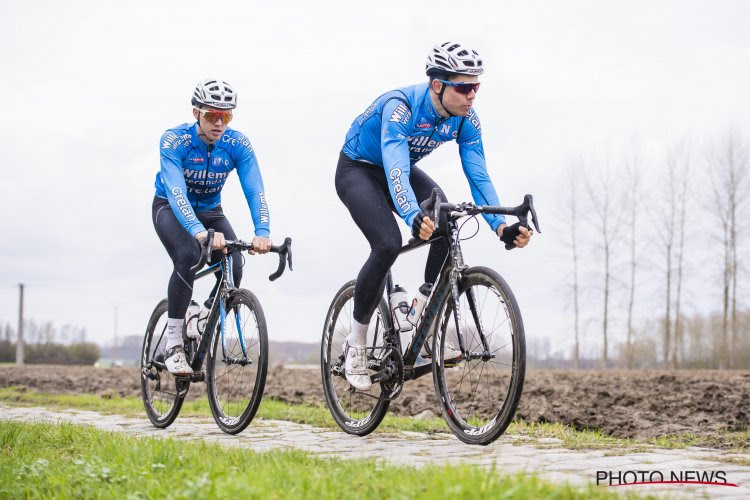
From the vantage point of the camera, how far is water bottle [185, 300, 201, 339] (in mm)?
7676

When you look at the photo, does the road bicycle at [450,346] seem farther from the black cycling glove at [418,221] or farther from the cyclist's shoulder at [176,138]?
the cyclist's shoulder at [176,138]

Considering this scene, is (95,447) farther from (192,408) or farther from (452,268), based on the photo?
(192,408)

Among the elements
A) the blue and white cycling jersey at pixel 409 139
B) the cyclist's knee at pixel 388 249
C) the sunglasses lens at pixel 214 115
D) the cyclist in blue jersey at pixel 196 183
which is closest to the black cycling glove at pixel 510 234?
→ the blue and white cycling jersey at pixel 409 139

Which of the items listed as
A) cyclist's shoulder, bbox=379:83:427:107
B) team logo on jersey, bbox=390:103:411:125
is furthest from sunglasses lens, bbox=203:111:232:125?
team logo on jersey, bbox=390:103:411:125

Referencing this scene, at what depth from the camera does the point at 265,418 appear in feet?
28.2

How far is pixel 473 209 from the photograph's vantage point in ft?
18.7

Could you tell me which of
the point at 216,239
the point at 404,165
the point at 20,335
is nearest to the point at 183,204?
the point at 216,239

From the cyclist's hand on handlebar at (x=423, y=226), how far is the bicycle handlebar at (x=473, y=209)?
57 millimetres

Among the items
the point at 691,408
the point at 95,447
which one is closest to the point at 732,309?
the point at 691,408

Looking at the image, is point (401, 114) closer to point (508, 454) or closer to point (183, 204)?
point (183, 204)

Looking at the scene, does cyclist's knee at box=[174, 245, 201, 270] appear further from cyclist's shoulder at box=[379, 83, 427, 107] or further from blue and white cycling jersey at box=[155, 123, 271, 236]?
cyclist's shoulder at box=[379, 83, 427, 107]

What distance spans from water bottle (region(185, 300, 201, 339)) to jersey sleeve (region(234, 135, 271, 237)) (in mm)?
1034

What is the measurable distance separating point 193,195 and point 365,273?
7.49 ft

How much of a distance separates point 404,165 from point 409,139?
44 centimetres
